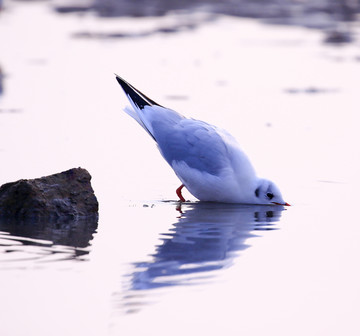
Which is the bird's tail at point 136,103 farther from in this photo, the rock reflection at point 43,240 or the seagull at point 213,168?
the rock reflection at point 43,240

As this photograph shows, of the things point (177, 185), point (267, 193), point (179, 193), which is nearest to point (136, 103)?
point (177, 185)

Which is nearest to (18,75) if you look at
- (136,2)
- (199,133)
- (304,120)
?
(304,120)

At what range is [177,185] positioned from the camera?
7875 millimetres

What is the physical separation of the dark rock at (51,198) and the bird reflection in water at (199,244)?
68 centimetres

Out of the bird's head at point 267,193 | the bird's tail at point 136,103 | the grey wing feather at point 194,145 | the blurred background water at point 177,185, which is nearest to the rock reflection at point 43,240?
the blurred background water at point 177,185

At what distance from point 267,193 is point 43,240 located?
216 cm

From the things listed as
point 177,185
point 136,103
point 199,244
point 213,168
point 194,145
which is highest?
point 136,103

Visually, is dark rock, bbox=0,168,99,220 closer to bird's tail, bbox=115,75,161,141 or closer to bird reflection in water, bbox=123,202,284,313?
bird reflection in water, bbox=123,202,284,313

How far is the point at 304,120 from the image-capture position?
10.7 meters

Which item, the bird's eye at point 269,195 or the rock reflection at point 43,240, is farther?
Result: the bird's eye at point 269,195

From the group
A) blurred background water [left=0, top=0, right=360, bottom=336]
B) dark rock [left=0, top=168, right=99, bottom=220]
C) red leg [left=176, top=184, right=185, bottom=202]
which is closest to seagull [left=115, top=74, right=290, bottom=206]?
red leg [left=176, top=184, right=185, bottom=202]

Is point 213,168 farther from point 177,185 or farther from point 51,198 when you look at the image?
point 51,198

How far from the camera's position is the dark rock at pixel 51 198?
20.5 feet

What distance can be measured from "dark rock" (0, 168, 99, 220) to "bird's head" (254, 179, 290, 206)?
144 centimetres
